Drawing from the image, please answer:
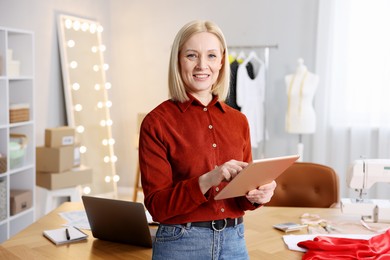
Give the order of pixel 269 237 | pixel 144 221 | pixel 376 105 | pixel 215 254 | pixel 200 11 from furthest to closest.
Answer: pixel 200 11
pixel 376 105
pixel 269 237
pixel 144 221
pixel 215 254

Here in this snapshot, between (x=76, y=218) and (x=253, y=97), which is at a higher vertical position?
(x=253, y=97)

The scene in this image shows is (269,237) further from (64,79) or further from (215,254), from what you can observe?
(64,79)

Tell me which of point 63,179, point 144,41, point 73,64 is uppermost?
point 144,41

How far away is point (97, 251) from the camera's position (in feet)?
6.70

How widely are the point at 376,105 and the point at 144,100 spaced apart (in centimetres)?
250

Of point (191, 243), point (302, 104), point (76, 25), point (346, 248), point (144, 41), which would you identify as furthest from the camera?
point (144, 41)

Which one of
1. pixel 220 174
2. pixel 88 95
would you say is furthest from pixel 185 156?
pixel 88 95

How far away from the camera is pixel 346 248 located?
1.96 meters

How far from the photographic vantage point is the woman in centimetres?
154

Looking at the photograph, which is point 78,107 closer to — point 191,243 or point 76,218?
point 76,218

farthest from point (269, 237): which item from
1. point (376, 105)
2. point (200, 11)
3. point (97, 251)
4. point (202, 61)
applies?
point (200, 11)

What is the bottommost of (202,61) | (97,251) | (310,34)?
(97,251)

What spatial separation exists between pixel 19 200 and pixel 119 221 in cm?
Result: 239

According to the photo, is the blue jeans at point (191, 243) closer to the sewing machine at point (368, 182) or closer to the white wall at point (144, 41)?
the sewing machine at point (368, 182)
